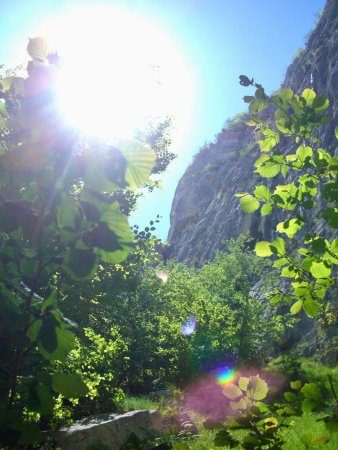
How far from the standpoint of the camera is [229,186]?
171ft

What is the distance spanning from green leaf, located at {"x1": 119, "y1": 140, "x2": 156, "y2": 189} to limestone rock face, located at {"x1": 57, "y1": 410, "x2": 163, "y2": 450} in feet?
25.7

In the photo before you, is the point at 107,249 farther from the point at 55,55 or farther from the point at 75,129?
the point at 55,55

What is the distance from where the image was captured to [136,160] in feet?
3.36

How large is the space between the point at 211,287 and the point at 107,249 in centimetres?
3369

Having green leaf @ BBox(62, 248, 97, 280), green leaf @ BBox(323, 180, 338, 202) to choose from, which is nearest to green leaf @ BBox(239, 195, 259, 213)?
green leaf @ BBox(323, 180, 338, 202)

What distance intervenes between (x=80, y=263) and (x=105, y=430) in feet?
30.4

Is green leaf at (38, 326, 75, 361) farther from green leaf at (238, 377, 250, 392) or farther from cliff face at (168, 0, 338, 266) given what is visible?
cliff face at (168, 0, 338, 266)

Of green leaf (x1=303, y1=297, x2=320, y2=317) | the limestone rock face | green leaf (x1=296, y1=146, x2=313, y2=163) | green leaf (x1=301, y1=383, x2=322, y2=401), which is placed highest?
the limestone rock face

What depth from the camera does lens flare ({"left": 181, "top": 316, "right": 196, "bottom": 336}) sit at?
21.7 meters

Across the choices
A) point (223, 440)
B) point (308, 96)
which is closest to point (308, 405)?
point (223, 440)

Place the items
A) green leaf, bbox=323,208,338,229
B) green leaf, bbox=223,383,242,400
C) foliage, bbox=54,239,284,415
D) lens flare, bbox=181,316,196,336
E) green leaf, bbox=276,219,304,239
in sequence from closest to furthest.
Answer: green leaf, bbox=223,383,242,400, green leaf, bbox=323,208,338,229, green leaf, bbox=276,219,304,239, foliage, bbox=54,239,284,415, lens flare, bbox=181,316,196,336

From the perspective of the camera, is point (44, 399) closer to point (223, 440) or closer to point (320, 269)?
point (223, 440)

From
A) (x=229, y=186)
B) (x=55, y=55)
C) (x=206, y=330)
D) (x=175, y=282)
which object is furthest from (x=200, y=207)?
(x=55, y=55)

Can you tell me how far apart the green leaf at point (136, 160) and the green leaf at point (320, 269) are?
1.39 m
